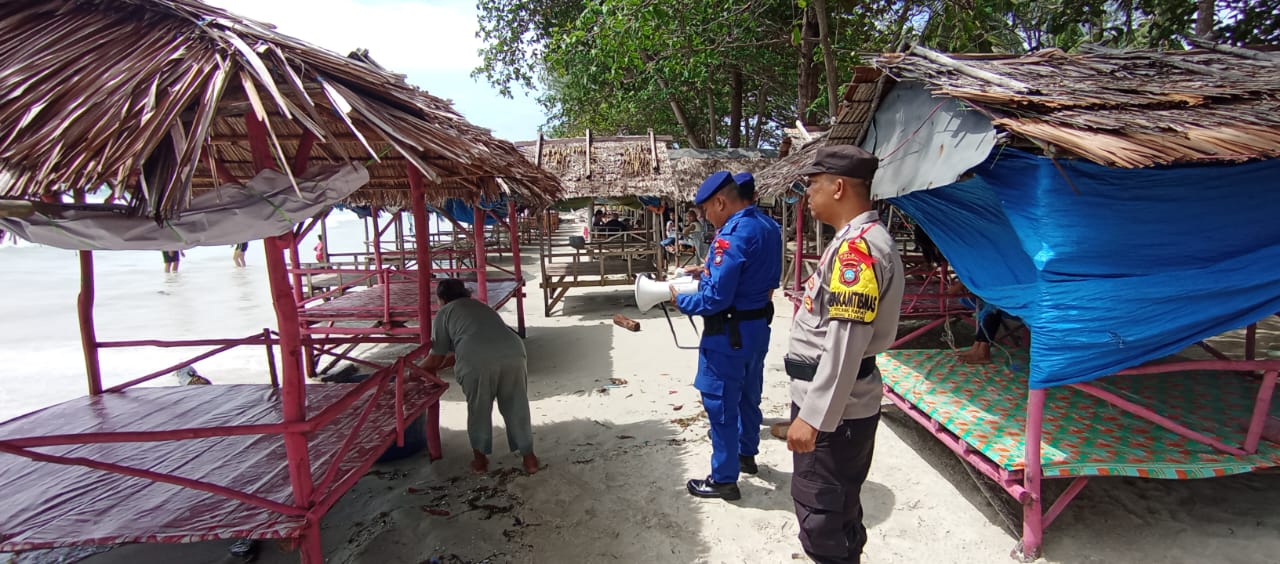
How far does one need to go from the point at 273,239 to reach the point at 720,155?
11009 millimetres

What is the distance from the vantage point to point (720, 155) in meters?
12.8

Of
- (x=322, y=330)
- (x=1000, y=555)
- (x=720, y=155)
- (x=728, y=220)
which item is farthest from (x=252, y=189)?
(x=720, y=155)

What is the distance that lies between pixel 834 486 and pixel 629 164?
1036cm

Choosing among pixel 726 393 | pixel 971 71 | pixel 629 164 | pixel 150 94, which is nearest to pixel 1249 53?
pixel 971 71

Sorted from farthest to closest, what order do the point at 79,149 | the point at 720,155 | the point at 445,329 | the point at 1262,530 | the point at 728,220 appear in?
1. the point at 720,155
2. the point at 445,329
3. the point at 728,220
4. the point at 1262,530
5. the point at 79,149

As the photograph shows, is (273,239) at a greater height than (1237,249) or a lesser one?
greater

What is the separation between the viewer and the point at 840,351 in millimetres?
2125

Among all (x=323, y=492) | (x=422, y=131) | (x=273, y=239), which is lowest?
(x=323, y=492)

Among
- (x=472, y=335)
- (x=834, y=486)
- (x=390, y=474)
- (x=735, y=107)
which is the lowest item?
(x=390, y=474)

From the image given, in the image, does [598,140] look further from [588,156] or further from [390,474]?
[390,474]

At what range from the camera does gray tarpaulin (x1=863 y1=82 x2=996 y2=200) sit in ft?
10.4

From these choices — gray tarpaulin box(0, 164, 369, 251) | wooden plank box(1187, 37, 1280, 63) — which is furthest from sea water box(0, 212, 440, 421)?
wooden plank box(1187, 37, 1280, 63)

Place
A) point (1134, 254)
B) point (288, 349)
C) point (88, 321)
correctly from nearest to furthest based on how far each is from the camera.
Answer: point (288, 349)
point (1134, 254)
point (88, 321)

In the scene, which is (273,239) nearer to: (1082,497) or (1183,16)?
(1082,497)
